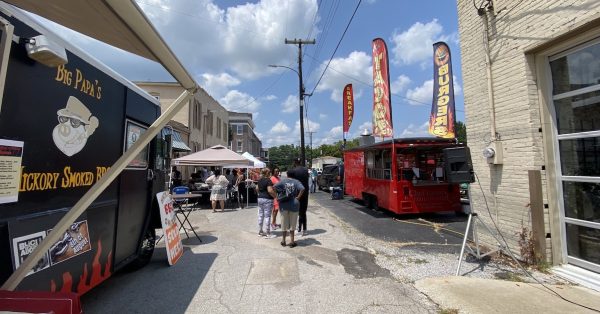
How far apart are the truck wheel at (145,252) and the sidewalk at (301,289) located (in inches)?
5.6

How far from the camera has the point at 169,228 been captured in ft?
17.9

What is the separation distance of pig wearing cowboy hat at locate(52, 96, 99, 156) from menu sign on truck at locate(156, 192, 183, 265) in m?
2.13

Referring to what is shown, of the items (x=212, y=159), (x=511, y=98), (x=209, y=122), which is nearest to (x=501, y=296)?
(x=511, y=98)

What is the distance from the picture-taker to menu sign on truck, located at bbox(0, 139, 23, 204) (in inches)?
96.3

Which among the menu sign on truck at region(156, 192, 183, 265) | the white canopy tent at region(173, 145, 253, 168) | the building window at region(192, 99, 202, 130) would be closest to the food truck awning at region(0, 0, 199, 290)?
the menu sign on truck at region(156, 192, 183, 265)

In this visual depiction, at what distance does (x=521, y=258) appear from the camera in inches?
213

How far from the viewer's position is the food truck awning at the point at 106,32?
75.6 inches

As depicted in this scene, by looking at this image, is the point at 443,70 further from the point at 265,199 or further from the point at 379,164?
the point at 265,199

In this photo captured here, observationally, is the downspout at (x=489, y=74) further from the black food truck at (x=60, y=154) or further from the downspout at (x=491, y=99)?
the black food truck at (x=60, y=154)

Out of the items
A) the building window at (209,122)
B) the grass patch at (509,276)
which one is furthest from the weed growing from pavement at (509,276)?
the building window at (209,122)

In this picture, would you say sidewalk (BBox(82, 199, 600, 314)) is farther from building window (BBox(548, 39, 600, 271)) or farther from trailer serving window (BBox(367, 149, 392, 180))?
trailer serving window (BBox(367, 149, 392, 180))

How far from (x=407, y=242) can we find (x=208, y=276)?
4.36m

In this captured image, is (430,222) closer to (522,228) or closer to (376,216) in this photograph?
(376,216)

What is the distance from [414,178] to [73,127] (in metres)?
9.27
